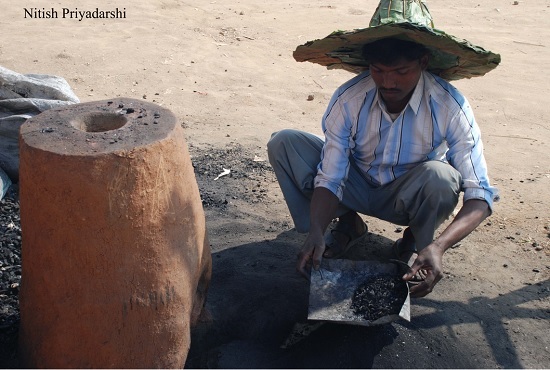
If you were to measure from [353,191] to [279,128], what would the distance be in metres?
2.00

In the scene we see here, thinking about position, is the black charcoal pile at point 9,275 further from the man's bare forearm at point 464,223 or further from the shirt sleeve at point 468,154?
the shirt sleeve at point 468,154

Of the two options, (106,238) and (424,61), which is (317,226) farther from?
(106,238)

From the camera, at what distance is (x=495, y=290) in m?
3.31

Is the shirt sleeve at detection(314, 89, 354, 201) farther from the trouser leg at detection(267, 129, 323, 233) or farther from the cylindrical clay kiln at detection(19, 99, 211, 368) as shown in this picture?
the cylindrical clay kiln at detection(19, 99, 211, 368)

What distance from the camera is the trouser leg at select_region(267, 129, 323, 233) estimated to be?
340cm

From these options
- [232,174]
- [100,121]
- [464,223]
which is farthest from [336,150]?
[232,174]

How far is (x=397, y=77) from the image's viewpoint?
9.61 ft

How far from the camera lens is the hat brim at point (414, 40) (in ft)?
8.99

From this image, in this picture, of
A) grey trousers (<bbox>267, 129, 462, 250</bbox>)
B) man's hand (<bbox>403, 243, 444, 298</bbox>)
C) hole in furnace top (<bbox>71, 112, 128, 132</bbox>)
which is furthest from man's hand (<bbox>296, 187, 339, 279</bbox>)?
hole in furnace top (<bbox>71, 112, 128, 132</bbox>)

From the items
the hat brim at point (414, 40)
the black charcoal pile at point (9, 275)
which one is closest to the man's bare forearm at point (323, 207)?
the hat brim at point (414, 40)

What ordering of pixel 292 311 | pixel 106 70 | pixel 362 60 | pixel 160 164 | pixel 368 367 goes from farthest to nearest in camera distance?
1. pixel 106 70
2. pixel 362 60
3. pixel 292 311
4. pixel 368 367
5. pixel 160 164

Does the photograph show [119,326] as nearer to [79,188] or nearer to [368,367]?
[79,188]

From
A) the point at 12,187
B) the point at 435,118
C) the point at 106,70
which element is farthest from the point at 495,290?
the point at 106,70

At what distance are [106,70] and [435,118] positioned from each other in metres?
3.96
